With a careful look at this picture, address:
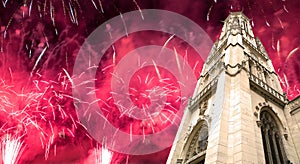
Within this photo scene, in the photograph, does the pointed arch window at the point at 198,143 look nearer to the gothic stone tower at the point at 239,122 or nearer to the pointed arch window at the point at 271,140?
the gothic stone tower at the point at 239,122

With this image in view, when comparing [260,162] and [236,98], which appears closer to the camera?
[260,162]

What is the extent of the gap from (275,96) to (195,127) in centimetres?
752

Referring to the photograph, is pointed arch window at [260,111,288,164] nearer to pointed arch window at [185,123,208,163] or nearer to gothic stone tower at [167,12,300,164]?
gothic stone tower at [167,12,300,164]

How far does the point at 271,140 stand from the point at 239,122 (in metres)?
4.78

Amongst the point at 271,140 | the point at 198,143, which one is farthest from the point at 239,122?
the point at 198,143

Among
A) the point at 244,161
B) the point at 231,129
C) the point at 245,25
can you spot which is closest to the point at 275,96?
the point at 231,129

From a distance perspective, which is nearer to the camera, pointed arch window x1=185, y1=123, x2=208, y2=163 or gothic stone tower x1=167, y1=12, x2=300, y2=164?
gothic stone tower x1=167, y1=12, x2=300, y2=164

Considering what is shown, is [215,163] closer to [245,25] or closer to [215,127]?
[215,127]

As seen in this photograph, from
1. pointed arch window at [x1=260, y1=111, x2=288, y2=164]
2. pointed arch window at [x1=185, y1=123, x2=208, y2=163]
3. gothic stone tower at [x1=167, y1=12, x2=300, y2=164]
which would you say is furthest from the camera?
pointed arch window at [x1=185, y1=123, x2=208, y2=163]

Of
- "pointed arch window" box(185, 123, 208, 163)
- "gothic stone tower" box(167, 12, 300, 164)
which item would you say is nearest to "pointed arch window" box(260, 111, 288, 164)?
"gothic stone tower" box(167, 12, 300, 164)

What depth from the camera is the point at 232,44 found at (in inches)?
976

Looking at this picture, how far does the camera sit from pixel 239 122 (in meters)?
14.7

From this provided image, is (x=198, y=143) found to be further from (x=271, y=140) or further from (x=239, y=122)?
(x=271, y=140)

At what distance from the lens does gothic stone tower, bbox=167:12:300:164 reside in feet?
45.5
